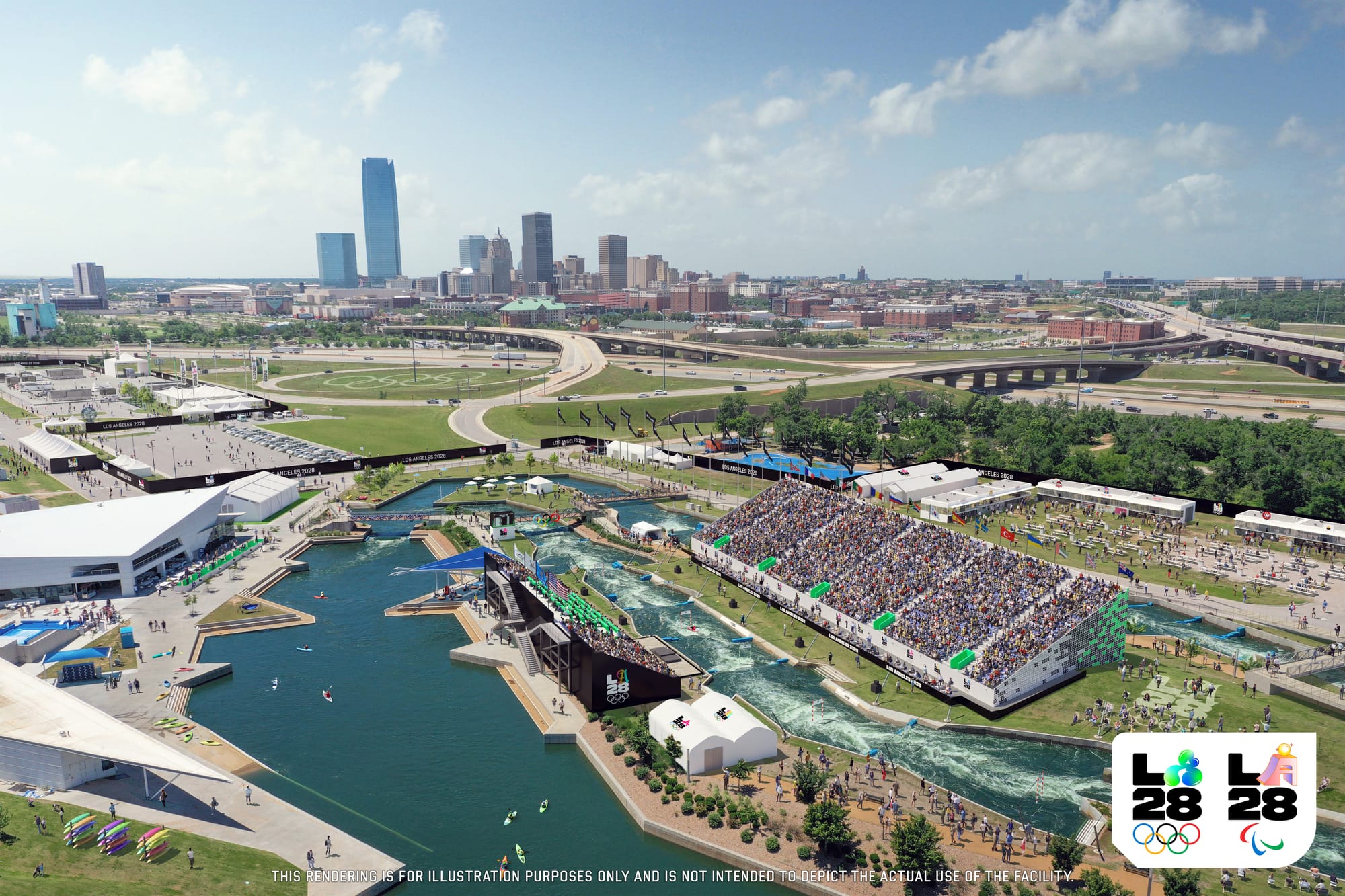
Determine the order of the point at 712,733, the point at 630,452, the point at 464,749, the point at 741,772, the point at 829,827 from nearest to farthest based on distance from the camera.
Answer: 1. the point at 829,827
2. the point at 741,772
3. the point at 712,733
4. the point at 464,749
5. the point at 630,452

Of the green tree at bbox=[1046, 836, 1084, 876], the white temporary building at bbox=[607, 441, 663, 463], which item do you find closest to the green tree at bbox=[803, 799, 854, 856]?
the green tree at bbox=[1046, 836, 1084, 876]

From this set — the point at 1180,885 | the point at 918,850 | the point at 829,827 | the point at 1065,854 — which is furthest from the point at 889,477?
the point at 1180,885

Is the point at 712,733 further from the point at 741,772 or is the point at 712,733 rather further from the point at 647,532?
the point at 647,532

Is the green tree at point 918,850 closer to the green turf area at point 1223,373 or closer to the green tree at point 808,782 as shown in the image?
the green tree at point 808,782

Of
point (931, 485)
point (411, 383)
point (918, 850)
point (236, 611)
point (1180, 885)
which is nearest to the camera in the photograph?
point (1180, 885)

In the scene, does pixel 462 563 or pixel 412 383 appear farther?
pixel 412 383

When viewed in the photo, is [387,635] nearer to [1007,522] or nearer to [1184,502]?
[1007,522]

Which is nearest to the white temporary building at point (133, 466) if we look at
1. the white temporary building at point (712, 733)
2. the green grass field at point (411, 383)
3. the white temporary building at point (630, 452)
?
the green grass field at point (411, 383)
